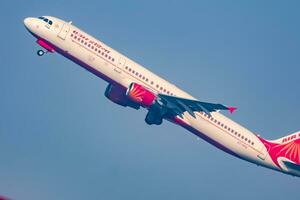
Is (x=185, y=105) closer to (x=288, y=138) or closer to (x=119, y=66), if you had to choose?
(x=119, y=66)

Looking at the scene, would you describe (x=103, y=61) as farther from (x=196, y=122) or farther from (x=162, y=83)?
(x=196, y=122)

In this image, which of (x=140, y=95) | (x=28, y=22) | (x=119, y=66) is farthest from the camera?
(x=28, y=22)

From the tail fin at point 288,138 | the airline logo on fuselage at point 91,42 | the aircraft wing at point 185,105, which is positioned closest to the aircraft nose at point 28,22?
the airline logo on fuselage at point 91,42

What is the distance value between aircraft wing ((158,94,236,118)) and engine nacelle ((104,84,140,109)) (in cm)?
434

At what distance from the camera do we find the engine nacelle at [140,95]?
63.8 meters

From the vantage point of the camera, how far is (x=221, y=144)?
223ft

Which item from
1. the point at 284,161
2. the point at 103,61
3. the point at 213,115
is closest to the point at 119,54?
the point at 103,61

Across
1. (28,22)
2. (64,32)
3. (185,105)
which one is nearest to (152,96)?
(185,105)

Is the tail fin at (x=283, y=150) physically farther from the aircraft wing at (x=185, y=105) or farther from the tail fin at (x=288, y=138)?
the aircraft wing at (x=185, y=105)

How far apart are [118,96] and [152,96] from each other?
5.83 m

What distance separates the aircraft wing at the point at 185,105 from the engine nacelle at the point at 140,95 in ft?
3.02

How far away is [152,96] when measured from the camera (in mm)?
64562

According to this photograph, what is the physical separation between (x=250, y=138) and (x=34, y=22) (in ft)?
82.2

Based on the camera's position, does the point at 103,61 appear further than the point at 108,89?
No
